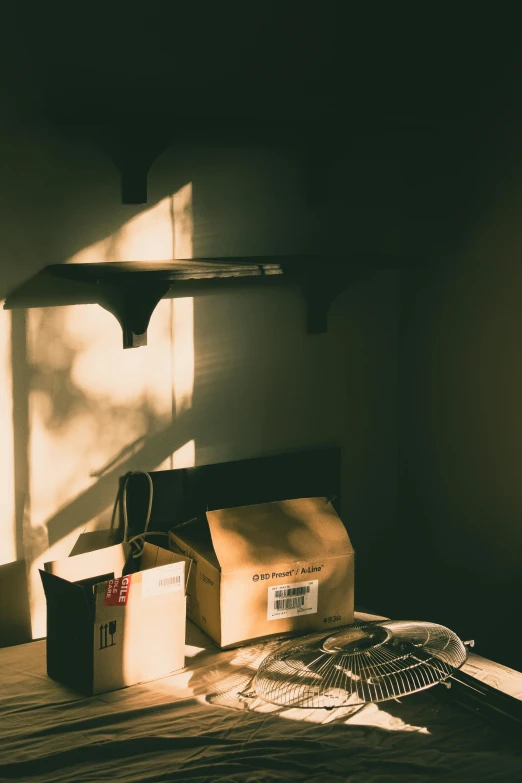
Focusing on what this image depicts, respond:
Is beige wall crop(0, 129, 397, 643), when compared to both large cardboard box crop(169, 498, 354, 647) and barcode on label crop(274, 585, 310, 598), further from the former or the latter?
barcode on label crop(274, 585, 310, 598)

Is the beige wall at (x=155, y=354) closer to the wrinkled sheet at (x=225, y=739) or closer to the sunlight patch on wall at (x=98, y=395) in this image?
the sunlight patch on wall at (x=98, y=395)

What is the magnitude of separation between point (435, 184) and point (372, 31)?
0.48m

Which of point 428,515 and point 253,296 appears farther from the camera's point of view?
point 428,515

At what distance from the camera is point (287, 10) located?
2.45 meters

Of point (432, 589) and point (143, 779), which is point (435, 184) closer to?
point (432, 589)

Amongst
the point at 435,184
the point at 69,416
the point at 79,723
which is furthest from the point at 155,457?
the point at 435,184

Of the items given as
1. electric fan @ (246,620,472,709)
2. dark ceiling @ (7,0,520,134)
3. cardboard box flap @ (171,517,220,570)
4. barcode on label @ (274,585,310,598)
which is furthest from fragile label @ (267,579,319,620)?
dark ceiling @ (7,0,520,134)

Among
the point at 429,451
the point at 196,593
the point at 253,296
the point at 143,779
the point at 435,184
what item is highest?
the point at 435,184

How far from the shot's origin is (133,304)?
2340mm

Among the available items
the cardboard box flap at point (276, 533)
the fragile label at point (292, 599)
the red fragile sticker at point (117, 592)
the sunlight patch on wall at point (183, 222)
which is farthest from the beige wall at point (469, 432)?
the red fragile sticker at point (117, 592)

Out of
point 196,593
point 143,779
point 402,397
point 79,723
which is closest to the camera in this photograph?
point 143,779

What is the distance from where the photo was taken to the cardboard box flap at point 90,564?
7.23 feet

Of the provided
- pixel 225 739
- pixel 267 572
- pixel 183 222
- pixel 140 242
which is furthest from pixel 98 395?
pixel 225 739

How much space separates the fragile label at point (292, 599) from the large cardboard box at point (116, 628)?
0.24 m
